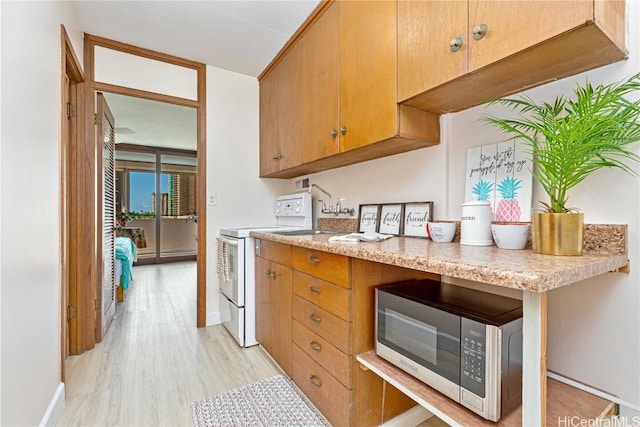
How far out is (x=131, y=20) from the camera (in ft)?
6.82

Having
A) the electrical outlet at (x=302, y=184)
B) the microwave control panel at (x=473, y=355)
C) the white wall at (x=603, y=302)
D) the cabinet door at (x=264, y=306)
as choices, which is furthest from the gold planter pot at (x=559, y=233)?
the electrical outlet at (x=302, y=184)

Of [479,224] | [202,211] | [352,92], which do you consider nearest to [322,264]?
[479,224]

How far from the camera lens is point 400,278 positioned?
54.2 inches

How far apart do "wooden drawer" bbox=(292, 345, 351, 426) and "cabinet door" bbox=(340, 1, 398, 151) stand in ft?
3.79

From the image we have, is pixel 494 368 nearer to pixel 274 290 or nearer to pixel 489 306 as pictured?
pixel 489 306

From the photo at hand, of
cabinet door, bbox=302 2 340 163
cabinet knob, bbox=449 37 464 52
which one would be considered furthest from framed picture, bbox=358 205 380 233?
cabinet knob, bbox=449 37 464 52

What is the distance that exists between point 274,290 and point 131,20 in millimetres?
2142

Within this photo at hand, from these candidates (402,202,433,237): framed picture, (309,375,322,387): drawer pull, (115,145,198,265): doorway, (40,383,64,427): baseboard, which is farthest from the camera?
(115,145,198,265): doorway

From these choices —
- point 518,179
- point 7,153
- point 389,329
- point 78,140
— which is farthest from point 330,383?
point 78,140

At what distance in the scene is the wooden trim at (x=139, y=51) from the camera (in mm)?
2293

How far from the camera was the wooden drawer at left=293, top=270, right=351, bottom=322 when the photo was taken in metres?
1.25

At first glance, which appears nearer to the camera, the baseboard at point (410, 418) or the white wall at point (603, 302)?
the white wall at point (603, 302)

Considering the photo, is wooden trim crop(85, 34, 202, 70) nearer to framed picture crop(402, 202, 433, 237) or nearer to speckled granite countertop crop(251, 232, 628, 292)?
framed picture crop(402, 202, 433, 237)

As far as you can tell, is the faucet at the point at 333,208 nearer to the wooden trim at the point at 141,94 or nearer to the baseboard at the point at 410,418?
the baseboard at the point at 410,418
